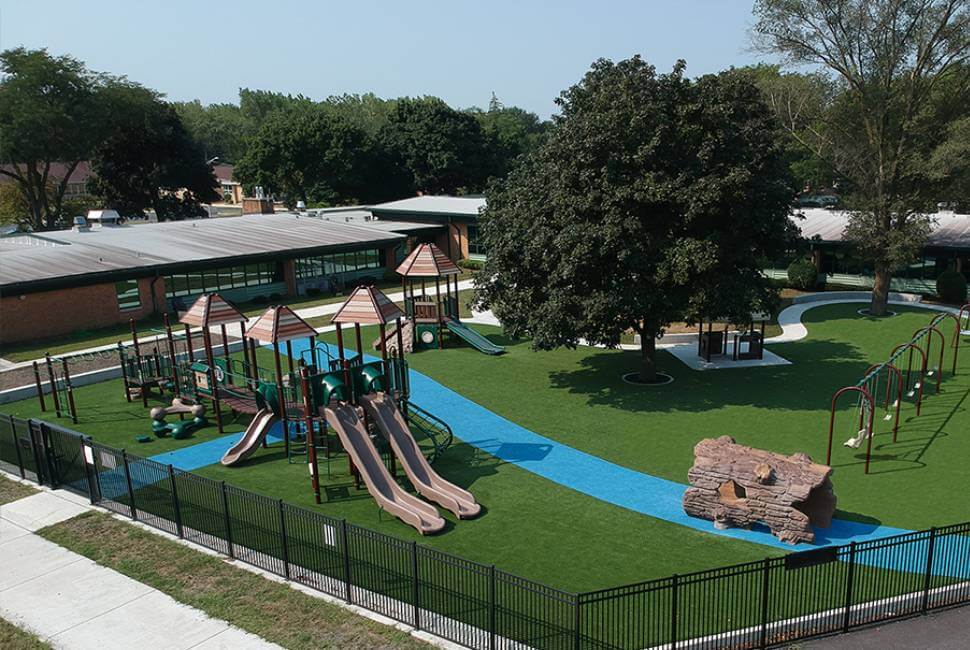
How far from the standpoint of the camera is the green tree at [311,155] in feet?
237

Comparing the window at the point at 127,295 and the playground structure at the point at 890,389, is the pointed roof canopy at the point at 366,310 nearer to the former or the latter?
the playground structure at the point at 890,389

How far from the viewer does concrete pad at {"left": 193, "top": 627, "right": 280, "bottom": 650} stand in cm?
1227

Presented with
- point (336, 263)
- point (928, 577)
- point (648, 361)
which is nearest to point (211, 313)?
point (648, 361)

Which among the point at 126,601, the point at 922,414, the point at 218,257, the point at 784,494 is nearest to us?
the point at 126,601

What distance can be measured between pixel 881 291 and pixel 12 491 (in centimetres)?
3548

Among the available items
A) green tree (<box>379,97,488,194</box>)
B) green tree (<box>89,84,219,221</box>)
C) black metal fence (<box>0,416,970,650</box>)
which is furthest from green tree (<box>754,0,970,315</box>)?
green tree (<box>89,84,219,221</box>)

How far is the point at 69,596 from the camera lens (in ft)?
46.5

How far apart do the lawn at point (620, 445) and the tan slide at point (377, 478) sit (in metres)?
0.39

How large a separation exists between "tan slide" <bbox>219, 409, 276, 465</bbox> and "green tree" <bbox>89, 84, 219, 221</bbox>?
182ft

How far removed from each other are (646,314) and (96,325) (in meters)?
26.4

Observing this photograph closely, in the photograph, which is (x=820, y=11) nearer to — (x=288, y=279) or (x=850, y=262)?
(x=850, y=262)

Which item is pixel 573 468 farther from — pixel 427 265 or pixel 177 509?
pixel 427 265

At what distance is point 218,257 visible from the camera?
39688 mm

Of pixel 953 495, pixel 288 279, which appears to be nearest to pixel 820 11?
pixel 953 495
